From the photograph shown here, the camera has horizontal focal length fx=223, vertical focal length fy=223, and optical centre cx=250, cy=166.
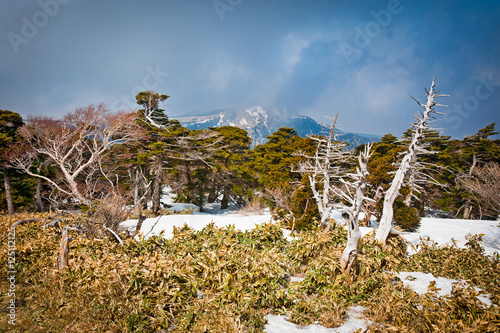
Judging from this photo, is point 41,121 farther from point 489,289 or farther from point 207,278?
point 489,289

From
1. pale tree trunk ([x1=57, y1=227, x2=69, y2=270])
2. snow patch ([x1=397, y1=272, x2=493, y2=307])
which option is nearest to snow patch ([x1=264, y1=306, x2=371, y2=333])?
snow patch ([x1=397, y1=272, x2=493, y2=307])

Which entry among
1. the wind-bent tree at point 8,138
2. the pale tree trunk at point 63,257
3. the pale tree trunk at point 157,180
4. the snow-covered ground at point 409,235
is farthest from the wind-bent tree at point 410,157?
the wind-bent tree at point 8,138

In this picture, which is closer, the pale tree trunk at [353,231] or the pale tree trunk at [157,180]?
the pale tree trunk at [353,231]

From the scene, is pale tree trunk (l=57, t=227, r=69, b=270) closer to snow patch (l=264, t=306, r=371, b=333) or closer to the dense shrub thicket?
the dense shrub thicket

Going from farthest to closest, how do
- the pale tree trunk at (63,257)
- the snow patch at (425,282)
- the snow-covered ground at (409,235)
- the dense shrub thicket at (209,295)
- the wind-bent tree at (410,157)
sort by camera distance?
the wind-bent tree at (410,157) < the snow patch at (425,282) < the pale tree trunk at (63,257) < the snow-covered ground at (409,235) < the dense shrub thicket at (209,295)

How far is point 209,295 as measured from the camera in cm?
437

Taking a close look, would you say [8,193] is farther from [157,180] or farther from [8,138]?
[157,180]

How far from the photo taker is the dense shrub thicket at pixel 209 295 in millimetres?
3619

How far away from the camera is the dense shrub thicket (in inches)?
142

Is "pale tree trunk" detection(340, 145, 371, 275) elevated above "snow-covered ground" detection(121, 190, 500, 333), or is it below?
above

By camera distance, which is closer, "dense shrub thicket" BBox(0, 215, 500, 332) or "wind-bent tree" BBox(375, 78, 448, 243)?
"dense shrub thicket" BBox(0, 215, 500, 332)

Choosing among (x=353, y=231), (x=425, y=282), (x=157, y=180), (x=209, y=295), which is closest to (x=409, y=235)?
(x=425, y=282)

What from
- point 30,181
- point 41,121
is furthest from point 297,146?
point 30,181

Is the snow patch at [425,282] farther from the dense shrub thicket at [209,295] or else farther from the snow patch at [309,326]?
the snow patch at [309,326]
